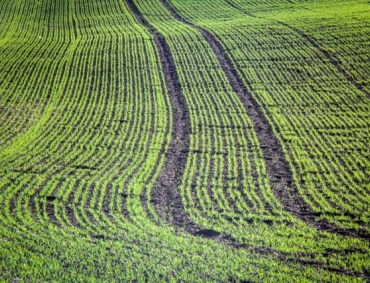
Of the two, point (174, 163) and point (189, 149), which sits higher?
point (174, 163)

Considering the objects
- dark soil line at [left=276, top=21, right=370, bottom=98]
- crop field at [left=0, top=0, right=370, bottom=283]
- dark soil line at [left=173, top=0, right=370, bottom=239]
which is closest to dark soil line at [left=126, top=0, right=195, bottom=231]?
crop field at [left=0, top=0, right=370, bottom=283]

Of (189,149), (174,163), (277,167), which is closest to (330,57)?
(189,149)

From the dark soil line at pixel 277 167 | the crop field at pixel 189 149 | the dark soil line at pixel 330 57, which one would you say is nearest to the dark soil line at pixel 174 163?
the crop field at pixel 189 149

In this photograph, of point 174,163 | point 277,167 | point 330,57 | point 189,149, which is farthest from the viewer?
point 330,57

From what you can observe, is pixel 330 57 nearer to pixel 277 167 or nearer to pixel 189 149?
pixel 189 149

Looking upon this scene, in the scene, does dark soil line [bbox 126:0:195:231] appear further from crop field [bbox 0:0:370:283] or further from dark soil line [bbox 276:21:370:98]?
dark soil line [bbox 276:21:370:98]

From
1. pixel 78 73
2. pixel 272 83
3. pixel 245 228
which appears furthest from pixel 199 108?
pixel 245 228

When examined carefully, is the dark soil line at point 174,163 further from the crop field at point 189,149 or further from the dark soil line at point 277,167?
the dark soil line at point 277,167
